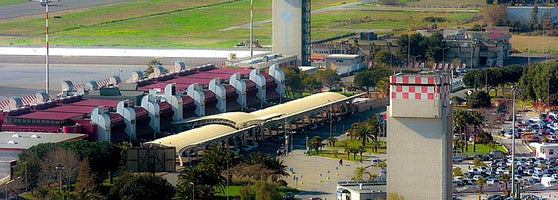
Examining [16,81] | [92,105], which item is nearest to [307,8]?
[16,81]

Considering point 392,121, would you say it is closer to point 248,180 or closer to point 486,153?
point 248,180

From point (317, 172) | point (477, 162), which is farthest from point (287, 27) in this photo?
point (317, 172)

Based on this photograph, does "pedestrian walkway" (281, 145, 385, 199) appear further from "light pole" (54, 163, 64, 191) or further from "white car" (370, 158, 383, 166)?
"light pole" (54, 163, 64, 191)

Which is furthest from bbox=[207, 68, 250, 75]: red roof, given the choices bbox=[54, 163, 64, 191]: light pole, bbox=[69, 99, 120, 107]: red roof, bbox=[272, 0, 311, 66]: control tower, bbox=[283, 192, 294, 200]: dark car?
bbox=[54, 163, 64, 191]: light pole

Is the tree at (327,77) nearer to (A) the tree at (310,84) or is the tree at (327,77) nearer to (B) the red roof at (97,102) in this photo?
(A) the tree at (310,84)

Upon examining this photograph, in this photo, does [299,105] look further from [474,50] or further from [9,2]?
[9,2]
